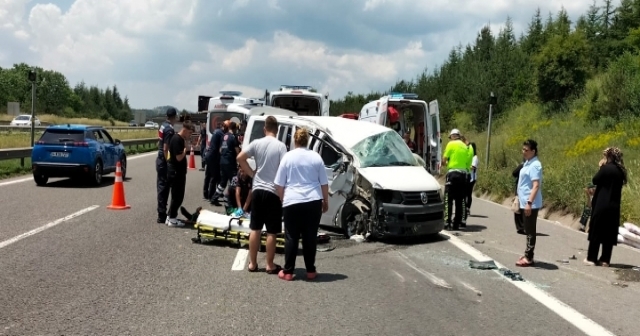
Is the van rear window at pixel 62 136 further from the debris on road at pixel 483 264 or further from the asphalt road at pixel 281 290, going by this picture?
the debris on road at pixel 483 264

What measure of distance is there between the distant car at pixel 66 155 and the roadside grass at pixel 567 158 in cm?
1138

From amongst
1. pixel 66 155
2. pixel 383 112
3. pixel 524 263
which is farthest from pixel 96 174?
pixel 524 263

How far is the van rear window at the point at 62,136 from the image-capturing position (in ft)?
52.5

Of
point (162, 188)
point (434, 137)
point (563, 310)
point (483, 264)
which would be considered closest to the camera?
point (563, 310)

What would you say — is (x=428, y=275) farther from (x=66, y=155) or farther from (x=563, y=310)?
(x=66, y=155)

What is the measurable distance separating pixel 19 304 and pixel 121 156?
13.7 m

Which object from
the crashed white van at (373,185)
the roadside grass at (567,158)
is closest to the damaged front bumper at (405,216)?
the crashed white van at (373,185)

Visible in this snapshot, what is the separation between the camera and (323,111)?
820 inches

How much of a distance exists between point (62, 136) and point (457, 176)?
1051 centimetres

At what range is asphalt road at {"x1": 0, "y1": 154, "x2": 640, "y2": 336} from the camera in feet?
17.8

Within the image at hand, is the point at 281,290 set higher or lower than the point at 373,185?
lower

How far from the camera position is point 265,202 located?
7.40 m

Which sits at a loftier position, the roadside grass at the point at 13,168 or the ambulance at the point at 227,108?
the ambulance at the point at 227,108

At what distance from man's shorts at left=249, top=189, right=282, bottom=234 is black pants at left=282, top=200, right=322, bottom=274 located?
235 mm
